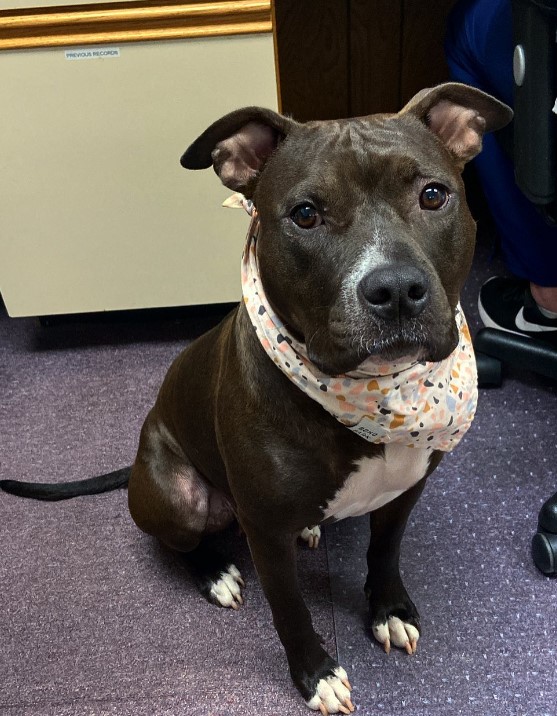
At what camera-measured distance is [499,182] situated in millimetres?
1851

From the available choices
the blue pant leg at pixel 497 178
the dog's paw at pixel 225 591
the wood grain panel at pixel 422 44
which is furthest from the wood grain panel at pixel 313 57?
the dog's paw at pixel 225 591

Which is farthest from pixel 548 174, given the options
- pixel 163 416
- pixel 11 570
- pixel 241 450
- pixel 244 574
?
pixel 11 570

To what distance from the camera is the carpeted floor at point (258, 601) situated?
4.60ft

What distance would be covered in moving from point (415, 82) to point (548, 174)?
1.27 meters

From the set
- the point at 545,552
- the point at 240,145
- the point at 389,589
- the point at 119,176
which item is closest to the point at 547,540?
the point at 545,552

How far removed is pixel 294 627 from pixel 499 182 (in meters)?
1.14

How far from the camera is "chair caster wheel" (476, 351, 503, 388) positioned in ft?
6.52

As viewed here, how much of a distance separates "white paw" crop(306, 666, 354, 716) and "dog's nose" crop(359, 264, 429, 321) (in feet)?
2.47

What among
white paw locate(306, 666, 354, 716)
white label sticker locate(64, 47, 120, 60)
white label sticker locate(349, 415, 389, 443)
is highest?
white label sticker locate(64, 47, 120, 60)

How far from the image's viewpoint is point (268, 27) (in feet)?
5.75

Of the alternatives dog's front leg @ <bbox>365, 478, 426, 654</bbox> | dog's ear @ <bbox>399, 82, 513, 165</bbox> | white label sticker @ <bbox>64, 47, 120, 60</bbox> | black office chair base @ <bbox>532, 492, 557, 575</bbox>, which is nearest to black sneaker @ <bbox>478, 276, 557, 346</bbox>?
black office chair base @ <bbox>532, 492, 557, 575</bbox>

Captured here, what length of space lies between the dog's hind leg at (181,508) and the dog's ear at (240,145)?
0.59 meters

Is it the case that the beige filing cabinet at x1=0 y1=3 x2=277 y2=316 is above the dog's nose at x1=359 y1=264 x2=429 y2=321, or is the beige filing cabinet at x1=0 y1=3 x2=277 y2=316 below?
below

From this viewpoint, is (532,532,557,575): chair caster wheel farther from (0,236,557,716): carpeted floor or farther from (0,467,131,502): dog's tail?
(0,467,131,502): dog's tail
